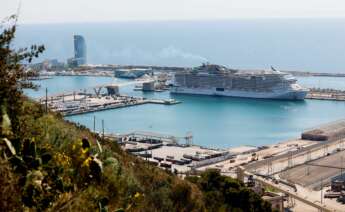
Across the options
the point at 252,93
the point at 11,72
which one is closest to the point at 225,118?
the point at 252,93

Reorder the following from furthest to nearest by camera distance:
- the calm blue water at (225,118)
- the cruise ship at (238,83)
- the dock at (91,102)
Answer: the cruise ship at (238,83) < the dock at (91,102) < the calm blue water at (225,118)

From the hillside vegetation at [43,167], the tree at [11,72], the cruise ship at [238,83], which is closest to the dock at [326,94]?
the cruise ship at [238,83]

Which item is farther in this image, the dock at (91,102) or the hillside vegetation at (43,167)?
the dock at (91,102)

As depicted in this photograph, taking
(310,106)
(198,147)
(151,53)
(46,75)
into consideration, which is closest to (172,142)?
(198,147)

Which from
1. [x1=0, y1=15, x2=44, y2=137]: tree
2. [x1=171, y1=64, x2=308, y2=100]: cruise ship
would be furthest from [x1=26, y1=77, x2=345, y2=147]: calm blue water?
[x1=0, y1=15, x2=44, y2=137]: tree

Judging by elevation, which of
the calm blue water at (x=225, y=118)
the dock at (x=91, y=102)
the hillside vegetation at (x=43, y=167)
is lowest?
the calm blue water at (x=225, y=118)

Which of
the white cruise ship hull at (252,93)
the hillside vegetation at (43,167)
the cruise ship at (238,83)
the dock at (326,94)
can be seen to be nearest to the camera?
the hillside vegetation at (43,167)

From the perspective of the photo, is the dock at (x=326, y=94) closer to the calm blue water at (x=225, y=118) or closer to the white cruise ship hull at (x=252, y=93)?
the white cruise ship hull at (x=252, y=93)

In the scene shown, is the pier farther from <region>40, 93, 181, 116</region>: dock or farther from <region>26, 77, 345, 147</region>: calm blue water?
<region>26, 77, 345, 147</region>: calm blue water
